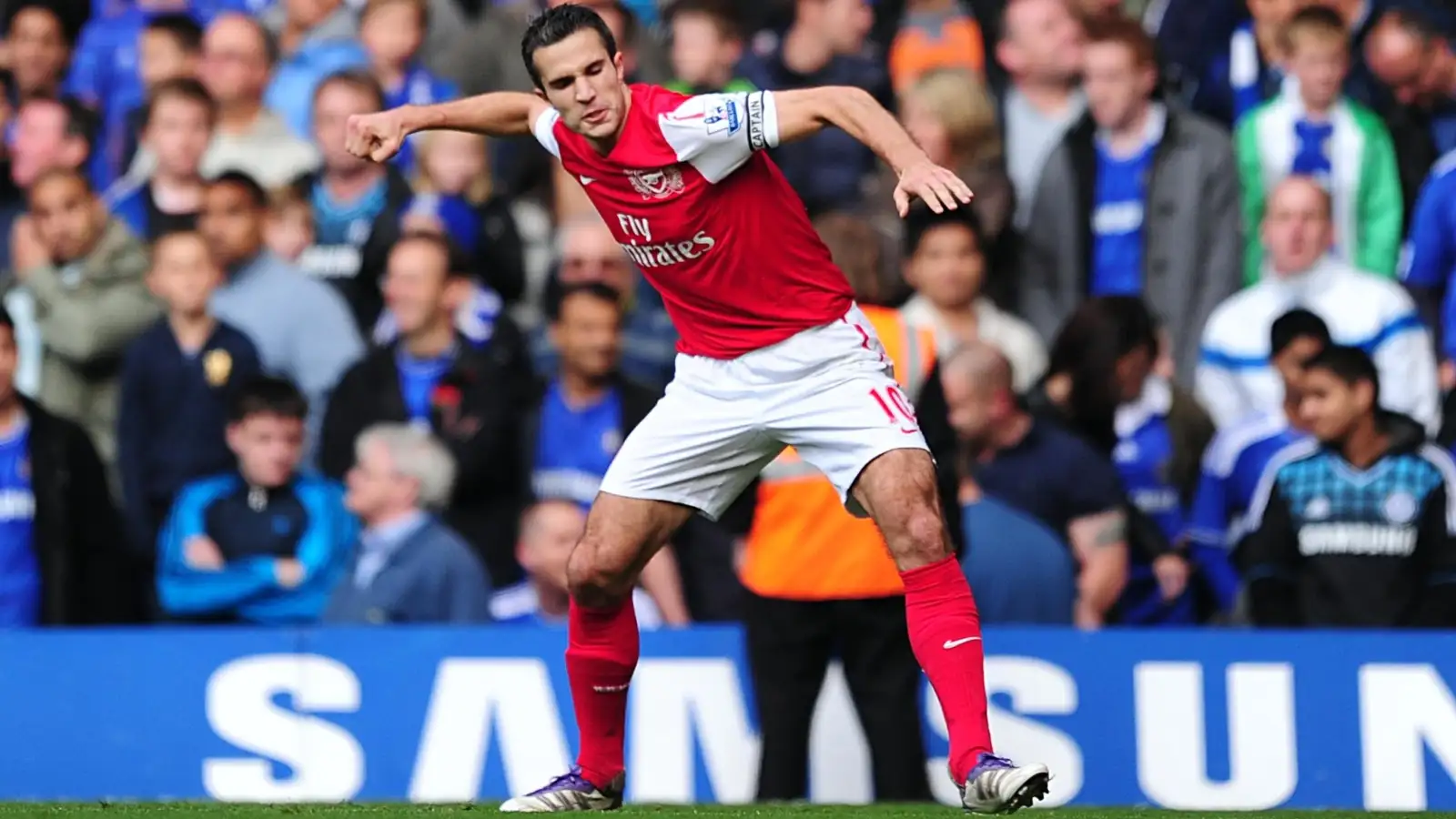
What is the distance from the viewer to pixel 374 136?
237 inches

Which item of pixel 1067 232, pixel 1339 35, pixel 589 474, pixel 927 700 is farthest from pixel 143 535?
pixel 1339 35

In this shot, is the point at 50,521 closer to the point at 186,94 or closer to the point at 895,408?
the point at 186,94

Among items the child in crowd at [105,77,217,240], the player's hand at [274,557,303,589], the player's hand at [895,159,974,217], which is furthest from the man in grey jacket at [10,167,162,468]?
the player's hand at [895,159,974,217]

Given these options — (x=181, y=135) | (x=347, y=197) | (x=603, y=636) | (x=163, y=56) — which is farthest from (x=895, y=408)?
(x=163, y=56)

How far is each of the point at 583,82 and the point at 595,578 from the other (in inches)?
52.7

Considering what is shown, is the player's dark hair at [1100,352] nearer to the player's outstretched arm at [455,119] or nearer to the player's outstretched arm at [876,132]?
the player's outstretched arm at [455,119]

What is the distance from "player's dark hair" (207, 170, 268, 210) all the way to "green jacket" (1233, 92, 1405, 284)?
4.37 metres

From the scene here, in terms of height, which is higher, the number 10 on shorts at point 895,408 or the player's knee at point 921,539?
the number 10 on shorts at point 895,408

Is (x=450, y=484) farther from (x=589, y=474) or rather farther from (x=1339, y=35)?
(x=1339, y=35)

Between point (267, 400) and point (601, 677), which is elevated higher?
point (267, 400)

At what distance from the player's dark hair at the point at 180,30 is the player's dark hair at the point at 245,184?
4.84 ft

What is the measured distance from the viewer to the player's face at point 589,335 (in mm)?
9109

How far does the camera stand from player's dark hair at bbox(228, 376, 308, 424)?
29.8 ft

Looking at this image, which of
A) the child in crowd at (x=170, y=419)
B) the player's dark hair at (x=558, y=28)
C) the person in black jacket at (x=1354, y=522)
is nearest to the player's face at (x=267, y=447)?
the child in crowd at (x=170, y=419)
